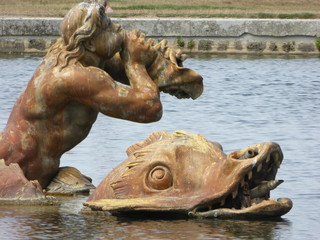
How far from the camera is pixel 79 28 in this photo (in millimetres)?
5668

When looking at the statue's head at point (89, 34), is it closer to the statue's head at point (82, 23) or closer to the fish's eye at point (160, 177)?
the statue's head at point (82, 23)

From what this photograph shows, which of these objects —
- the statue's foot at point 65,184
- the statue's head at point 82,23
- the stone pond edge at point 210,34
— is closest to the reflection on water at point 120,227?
the statue's foot at point 65,184

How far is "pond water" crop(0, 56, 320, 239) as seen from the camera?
210 inches

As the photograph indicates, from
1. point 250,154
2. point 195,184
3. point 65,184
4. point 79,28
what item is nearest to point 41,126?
point 65,184

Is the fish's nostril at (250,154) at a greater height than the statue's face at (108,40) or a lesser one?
lesser

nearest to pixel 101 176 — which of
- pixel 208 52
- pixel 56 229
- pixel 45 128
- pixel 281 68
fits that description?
pixel 45 128

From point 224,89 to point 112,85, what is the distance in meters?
7.12

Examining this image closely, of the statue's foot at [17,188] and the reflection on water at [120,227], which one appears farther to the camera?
the statue's foot at [17,188]

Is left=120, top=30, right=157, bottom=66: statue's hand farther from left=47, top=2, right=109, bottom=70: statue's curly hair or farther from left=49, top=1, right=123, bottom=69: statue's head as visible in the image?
left=47, top=2, right=109, bottom=70: statue's curly hair

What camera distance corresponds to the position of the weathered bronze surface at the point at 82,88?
5621 millimetres

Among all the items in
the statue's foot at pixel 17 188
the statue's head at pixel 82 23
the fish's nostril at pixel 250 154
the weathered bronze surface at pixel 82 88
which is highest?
the statue's head at pixel 82 23

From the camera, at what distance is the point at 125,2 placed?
87.4 feet

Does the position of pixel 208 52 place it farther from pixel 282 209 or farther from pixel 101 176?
pixel 282 209

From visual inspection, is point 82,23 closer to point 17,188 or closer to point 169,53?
point 169,53
